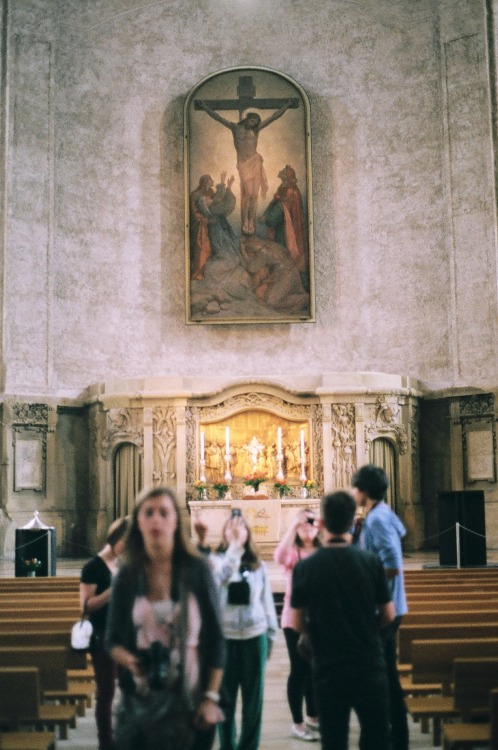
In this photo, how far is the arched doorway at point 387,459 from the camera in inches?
664

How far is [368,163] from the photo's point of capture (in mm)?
19344

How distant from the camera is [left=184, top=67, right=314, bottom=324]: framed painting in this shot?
1894 centimetres

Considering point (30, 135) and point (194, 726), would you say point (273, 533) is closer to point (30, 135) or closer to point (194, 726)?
point (30, 135)

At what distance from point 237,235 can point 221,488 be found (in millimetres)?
5853

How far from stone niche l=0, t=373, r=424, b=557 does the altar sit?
646mm

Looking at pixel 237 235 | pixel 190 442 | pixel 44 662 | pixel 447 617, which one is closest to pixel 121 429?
pixel 190 442

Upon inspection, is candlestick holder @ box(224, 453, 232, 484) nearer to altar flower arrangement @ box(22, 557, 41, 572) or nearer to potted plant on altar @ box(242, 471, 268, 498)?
potted plant on altar @ box(242, 471, 268, 498)

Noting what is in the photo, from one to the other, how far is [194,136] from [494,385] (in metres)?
8.14

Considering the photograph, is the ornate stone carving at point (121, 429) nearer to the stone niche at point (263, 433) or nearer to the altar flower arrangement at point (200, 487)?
the stone niche at point (263, 433)

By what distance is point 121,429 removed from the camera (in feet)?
56.4

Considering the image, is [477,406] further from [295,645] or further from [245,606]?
[245,606]

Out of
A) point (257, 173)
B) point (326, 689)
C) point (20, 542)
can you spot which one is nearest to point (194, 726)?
point (326, 689)

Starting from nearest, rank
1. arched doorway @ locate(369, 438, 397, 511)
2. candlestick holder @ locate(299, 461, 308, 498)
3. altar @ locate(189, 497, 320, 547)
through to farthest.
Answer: altar @ locate(189, 497, 320, 547)
candlestick holder @ locate(299, 461, 308, 498)
arched doorway @ locate(369, 438, 397, 511)

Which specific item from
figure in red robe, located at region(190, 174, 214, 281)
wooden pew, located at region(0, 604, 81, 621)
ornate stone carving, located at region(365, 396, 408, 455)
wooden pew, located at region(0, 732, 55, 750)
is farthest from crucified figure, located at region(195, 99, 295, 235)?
wooden pew, located at region(0, 732, 55, 750)
